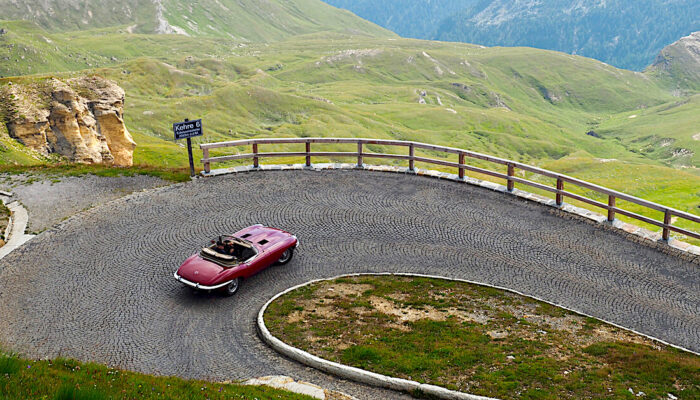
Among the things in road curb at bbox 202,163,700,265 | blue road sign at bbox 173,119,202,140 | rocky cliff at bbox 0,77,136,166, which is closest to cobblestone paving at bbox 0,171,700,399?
road curb at bbox 202,163,700,265

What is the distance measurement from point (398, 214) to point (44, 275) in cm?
1242

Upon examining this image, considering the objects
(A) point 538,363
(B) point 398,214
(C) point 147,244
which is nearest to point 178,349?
(C) point 147,244

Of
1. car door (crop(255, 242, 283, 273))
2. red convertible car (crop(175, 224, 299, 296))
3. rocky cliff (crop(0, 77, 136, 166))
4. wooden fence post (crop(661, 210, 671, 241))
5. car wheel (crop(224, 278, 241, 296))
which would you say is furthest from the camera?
rocky cliff (crop(0, 77, 136, 166))

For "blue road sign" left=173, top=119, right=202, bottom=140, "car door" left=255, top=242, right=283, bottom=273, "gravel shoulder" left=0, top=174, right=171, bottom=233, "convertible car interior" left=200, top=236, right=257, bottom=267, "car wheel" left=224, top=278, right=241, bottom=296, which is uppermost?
"blue road sign" left=173, top=119, right=202, bottom=140

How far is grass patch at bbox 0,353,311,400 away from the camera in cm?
883

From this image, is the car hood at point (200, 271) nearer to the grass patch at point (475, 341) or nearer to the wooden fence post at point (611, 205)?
the grass patch at point (475, 341)

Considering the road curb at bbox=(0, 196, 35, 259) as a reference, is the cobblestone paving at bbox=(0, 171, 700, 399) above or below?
below

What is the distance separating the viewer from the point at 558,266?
19047 millimetres

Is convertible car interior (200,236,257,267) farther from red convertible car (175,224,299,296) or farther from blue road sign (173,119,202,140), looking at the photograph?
blue road sign (173,119,202,140)

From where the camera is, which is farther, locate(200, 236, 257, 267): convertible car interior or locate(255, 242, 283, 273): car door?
locate(255, 242, 283, 273): car door

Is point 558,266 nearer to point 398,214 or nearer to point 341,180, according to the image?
point 398,214

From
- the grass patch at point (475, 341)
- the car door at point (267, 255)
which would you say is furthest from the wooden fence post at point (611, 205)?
the car door at point (267, 255)

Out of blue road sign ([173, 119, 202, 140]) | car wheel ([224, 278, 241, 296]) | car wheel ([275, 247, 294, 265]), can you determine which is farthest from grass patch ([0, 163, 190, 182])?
car wheel ([224, 278, 241, 296])

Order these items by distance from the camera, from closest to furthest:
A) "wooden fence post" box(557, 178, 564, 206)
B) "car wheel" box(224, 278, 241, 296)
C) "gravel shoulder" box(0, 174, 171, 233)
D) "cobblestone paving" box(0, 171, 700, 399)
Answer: "cobblestone paving" box(0, 171, 700, 399)
"car wheel" box(224, 278, 241, 296)
"gravel shoulder" box(0, 174, 171, 233)
"wooden fence post" box(557, 178, 564, 206)
